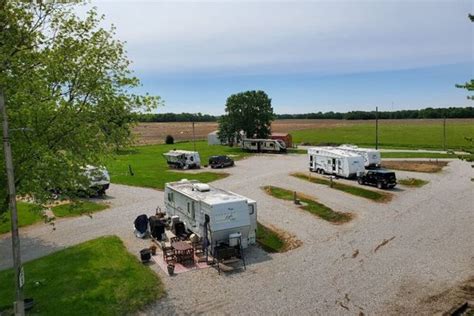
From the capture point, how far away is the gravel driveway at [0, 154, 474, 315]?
1658 centimetres

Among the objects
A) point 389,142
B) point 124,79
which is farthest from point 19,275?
point 389,142

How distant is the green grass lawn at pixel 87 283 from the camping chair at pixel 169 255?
1.11m

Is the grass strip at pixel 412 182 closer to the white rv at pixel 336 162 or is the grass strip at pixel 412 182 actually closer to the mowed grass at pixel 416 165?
the white rv at pixel 336 162

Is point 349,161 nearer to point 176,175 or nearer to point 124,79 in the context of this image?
point 176,175

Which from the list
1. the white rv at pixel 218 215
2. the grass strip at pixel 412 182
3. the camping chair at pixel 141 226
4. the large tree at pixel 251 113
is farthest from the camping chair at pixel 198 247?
the large tree at pixel 251 113

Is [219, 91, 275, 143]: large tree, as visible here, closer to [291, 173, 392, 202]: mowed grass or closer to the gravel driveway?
[291, 173, 392, 202]: mowed grass

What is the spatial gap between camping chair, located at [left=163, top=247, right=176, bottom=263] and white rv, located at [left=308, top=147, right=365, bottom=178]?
84.9 feet

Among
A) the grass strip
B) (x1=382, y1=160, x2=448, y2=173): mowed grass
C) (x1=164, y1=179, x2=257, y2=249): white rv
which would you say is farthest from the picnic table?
(x1=382, y1=160, x2=448, y2=173): mowed grass

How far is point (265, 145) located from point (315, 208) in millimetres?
42436

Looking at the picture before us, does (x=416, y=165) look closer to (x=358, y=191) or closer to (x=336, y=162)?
(x=336, y=162)

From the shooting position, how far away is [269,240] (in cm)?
2469

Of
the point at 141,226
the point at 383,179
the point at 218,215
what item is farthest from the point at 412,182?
the point at 141,226

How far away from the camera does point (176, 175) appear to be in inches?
1921

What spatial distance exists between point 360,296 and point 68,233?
18168mm
